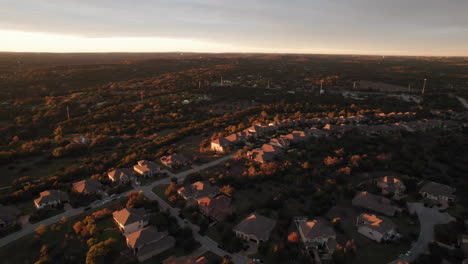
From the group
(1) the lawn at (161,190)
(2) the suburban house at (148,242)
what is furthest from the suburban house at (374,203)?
(1) the lawn at (161,190)

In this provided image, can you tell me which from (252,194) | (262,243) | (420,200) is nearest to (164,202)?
(252,194)

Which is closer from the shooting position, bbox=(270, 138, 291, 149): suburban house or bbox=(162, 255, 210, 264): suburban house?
bbox=(162, 255, 210, 264): suburban house

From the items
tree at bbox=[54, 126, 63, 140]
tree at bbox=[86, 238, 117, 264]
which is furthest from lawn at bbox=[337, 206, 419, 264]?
tree at bbox=[54, 126, 63, 140]

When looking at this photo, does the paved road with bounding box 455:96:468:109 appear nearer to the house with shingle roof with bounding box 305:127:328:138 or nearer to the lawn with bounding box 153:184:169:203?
the house with shingle roof with bounding box 305:127:328:138

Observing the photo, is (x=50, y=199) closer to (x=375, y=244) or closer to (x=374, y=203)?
(x=375, y=244)

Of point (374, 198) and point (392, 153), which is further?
point (392, 153)

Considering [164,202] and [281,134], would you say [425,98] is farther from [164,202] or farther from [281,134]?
[164,202]
